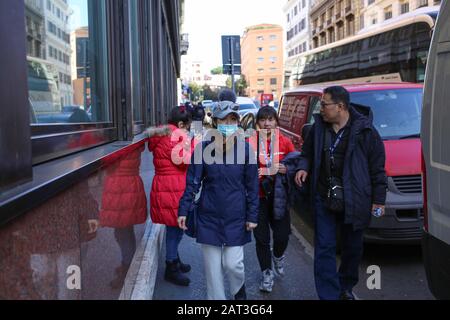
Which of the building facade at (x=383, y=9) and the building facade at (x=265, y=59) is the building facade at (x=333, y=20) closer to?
the building facade at (x=383, y=9)

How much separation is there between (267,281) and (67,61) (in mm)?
2479

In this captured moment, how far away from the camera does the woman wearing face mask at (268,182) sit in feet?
13.8

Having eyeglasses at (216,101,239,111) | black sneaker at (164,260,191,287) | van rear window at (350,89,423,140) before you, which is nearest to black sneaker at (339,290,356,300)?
black sneaker at (164,260,191,287)

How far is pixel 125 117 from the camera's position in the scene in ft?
16.0

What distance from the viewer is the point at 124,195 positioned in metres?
3.63

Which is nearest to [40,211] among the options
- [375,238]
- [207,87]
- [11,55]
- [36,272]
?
[36,272]

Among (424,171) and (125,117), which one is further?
(125,117)

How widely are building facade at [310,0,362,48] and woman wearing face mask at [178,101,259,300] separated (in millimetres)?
51869

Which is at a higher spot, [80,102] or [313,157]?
[80,102]

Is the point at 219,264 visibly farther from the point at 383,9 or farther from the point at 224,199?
the point at 383,9

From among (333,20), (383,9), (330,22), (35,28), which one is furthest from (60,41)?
(330,22)

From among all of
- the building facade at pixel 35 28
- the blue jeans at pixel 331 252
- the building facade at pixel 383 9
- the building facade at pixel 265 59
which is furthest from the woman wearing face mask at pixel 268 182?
the building facade at pixel 265 59
